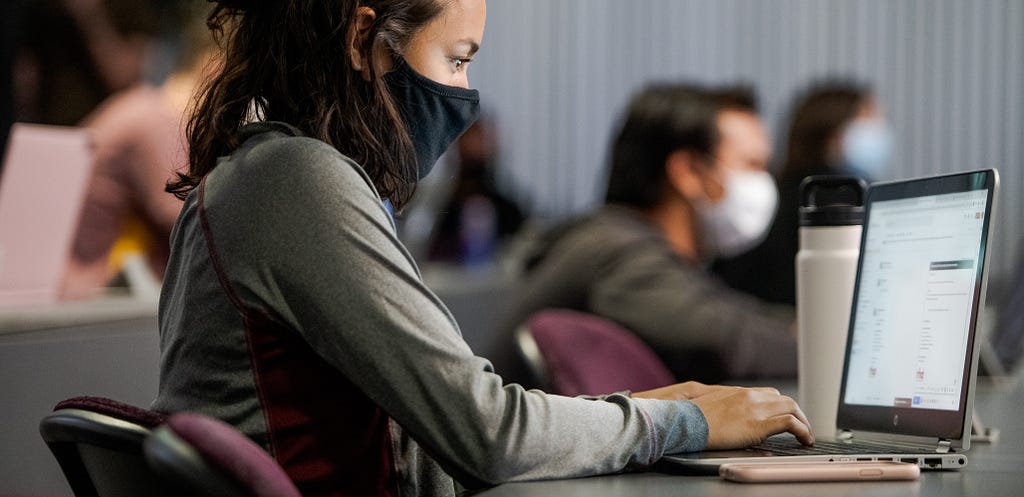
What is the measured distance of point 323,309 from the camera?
1.07 metres

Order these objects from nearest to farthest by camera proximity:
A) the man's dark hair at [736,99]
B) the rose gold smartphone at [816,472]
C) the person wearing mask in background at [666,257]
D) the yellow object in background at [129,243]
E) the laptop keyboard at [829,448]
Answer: the rose gold smartphone at [816,472] → the laptop keyboard at [829,448] → the person wearing mask in background at [666,257] → the yellow object in background at [129,243] → the man's dark hair at [736,99]

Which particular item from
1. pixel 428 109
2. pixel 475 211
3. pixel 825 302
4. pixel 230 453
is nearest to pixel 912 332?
pixel 825 302

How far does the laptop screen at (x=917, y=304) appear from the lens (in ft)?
4.35

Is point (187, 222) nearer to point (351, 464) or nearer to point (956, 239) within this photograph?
point (351, 464)

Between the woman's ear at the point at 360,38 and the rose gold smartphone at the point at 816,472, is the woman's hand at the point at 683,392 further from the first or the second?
the woman's ear at the point at 360,38

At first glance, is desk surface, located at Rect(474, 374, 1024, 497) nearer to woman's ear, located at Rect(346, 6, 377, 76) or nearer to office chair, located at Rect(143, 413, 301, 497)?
office chair, located at Rect(143, 413, 301, 497)

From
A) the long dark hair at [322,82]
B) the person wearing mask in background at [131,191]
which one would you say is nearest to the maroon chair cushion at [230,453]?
the long dark hair at [322,82]

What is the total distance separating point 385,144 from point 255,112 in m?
0.14

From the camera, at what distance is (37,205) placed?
2676 millimetres

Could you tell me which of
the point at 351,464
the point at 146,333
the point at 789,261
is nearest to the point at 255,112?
the point at 351,464

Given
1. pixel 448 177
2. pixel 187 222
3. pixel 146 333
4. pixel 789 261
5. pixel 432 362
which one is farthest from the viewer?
pixel 448 177

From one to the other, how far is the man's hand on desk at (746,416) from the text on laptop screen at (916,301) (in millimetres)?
176

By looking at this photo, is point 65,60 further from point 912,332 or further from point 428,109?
point 912,332

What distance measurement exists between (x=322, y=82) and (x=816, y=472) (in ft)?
1.95
